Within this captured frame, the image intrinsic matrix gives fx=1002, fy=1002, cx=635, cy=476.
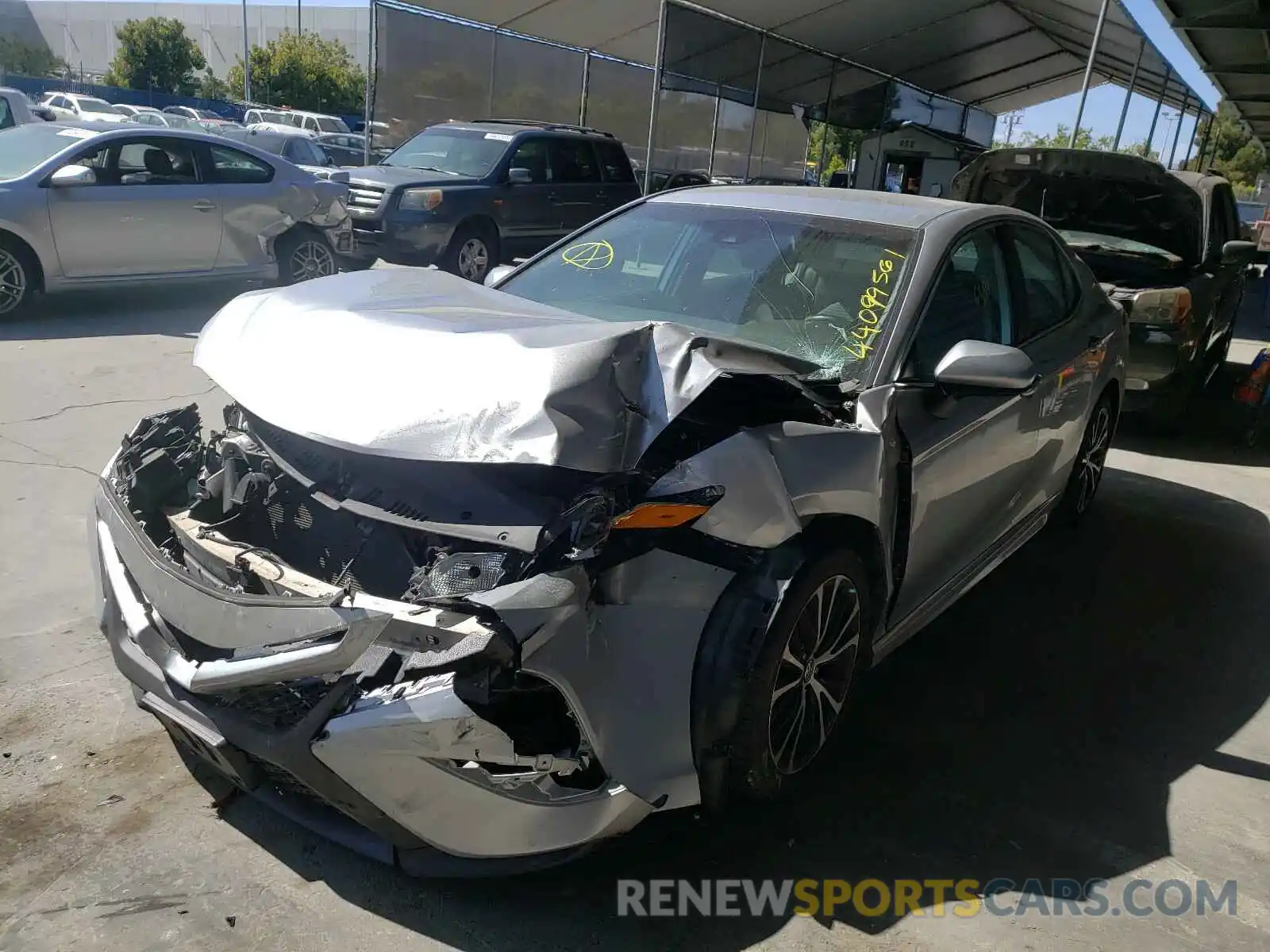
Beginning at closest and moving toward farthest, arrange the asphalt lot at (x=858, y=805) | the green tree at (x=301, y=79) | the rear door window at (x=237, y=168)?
the asphalt lot at (x=858, y=805), the rear door window at (x=237, y=168), the green tree at (x=301, y=79)

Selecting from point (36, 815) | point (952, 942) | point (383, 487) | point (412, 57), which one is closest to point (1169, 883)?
point (952, 942)

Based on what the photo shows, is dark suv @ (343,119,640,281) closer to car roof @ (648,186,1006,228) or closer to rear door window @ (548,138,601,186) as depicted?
rear door window @ (548,138,601,186)

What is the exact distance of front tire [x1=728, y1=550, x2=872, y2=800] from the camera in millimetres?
2557

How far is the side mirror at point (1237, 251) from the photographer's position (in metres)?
7.38

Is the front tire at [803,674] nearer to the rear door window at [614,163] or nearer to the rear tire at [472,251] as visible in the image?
the rear tire at [472,251]

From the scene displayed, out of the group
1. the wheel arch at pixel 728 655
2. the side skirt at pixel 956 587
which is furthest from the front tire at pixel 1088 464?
the wheel arch at pixel 728 655

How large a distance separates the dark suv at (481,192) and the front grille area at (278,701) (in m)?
9.23

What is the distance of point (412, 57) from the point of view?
16.2 metres

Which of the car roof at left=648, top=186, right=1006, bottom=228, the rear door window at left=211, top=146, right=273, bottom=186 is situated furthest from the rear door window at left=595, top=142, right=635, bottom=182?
the car roof at left=648, top=186, right=1006, bottom=228

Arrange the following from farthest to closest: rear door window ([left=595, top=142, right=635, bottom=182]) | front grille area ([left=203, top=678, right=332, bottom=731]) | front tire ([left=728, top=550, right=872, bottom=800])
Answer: rear door window ([left=595, top=142, right=635, bottom=182])
front tire ([left=728, top=550, right=872, bottom=800])
front grille area ([left=203, top=678, right=332, bottom=731])

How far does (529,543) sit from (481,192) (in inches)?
386

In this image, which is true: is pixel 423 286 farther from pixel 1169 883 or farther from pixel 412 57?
pixel 412 57

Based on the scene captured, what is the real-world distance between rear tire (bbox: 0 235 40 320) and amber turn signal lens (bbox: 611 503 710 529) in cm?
781

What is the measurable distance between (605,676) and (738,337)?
1.50 metres
